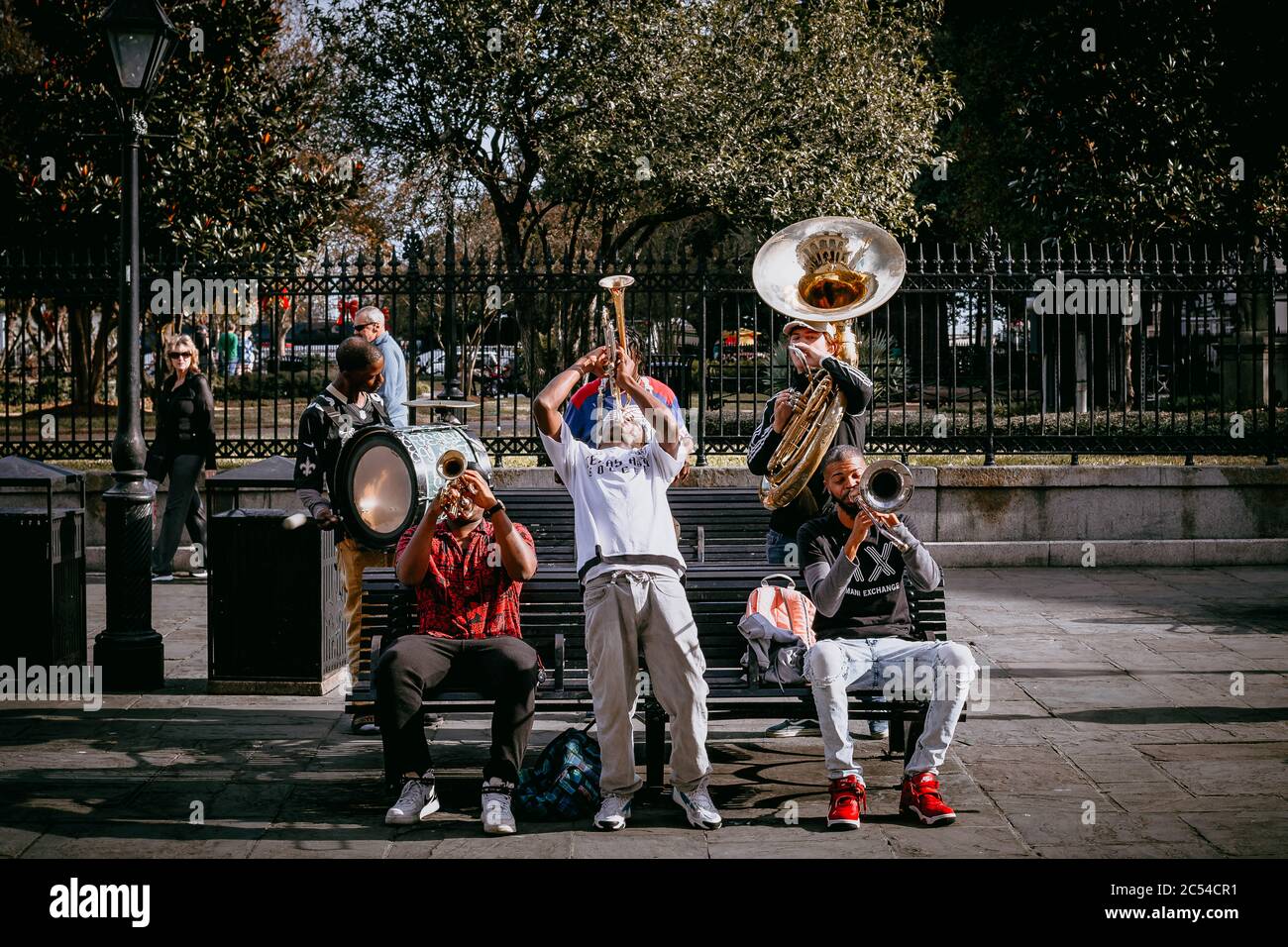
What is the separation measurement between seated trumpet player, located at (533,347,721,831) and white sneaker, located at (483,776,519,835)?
12.9 inches

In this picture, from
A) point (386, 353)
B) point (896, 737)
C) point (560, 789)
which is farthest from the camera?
point (386, 353)

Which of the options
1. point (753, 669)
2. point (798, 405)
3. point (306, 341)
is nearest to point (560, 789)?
point (753, 669)

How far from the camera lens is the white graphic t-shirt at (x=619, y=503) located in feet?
17.6

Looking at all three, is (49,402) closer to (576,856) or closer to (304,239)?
(304,239)

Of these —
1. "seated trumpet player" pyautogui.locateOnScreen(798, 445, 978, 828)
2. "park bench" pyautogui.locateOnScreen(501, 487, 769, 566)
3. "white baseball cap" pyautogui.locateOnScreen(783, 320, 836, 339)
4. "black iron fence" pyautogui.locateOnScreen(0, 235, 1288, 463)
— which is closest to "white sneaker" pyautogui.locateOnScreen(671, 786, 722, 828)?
"seated trumpet player" pyautogui.locateOnScreen(798, 445, 978, 828)

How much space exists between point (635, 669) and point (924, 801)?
1161 mm

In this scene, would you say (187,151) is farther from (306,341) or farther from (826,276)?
(826,276)

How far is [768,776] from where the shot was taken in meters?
5.97

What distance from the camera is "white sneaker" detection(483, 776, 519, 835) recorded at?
16.8ft

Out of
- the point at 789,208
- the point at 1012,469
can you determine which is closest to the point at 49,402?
the point at 789,208

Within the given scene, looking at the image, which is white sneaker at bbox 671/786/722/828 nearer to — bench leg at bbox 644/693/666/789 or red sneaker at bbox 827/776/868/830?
bench leg at bbox 644/693/666/789

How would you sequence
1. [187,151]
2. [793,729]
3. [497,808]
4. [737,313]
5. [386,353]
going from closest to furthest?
[497,808], [793,729], [386,353], [737,313], [187,151]

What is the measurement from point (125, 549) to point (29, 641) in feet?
2.16

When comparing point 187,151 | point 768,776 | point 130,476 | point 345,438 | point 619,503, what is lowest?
point 768,776
